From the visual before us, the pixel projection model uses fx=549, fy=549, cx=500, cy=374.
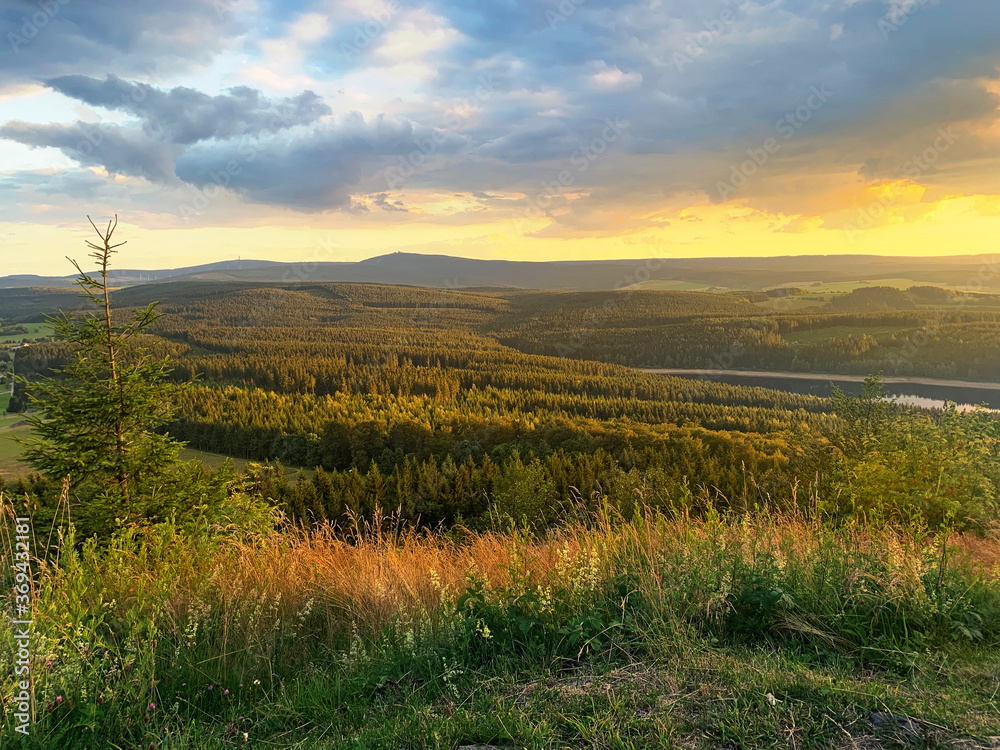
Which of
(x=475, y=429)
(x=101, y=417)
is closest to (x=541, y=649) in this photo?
(x=101, y=417)

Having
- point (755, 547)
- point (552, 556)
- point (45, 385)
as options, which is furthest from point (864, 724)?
point (45, 385)

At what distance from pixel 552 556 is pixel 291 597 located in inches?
110

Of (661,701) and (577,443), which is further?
(577,443)

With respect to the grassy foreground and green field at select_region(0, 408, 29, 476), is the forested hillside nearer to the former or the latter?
the grassy foreground

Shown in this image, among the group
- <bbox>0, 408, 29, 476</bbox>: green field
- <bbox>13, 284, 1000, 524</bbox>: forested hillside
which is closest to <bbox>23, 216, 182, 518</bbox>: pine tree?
<bbox>13, 284, 1000, 524</bbox>: forested hillside

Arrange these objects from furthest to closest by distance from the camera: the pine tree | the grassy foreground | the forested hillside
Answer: the forested hillside
the pine tree
the grassy foreground

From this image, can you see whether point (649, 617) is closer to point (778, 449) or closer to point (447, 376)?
point (778, 449)

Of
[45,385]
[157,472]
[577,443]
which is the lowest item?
[577,443]

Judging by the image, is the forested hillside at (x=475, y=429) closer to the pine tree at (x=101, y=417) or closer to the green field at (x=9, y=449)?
the pine tree at (x=101, y=417)

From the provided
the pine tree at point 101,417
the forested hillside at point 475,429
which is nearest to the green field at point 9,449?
the forested hillside at point 475,429

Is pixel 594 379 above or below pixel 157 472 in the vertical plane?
below

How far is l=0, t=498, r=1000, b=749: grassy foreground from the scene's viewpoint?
371cm

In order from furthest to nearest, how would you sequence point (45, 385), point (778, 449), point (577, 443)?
1. point (577, 443)
2. point (778, 449)
3. point (45, 385)

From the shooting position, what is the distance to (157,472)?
12719 mm
